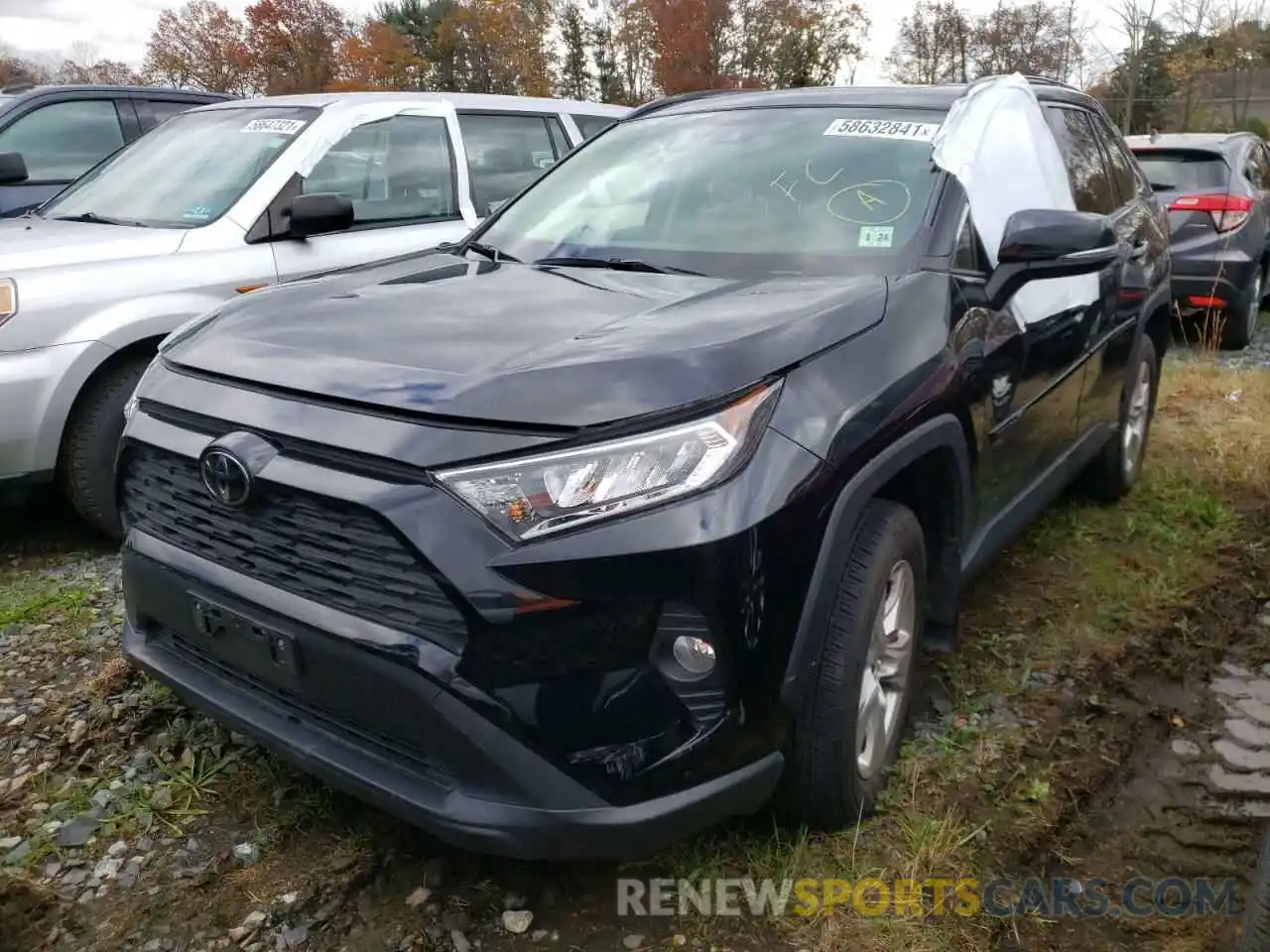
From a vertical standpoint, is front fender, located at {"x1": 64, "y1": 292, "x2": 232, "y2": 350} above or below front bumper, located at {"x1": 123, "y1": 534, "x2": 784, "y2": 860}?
above

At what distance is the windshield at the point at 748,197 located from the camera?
280 centimetres

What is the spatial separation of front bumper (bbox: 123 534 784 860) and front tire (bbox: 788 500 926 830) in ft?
0.52

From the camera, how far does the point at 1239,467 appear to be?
5.03 metres

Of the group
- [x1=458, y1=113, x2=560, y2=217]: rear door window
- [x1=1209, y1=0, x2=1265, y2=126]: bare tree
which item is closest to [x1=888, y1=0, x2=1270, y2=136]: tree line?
[x1=1209, y1=0, x2=1265, y2=126]: bare tree

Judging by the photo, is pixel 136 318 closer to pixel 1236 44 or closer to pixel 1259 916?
pixel 1259 916

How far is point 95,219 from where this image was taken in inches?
→ 181

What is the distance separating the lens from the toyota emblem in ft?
6.60

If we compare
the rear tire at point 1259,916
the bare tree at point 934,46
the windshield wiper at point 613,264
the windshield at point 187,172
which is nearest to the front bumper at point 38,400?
the windshield at point 187,172

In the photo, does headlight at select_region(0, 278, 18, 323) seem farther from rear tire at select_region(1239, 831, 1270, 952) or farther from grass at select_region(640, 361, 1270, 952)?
rear tire at select_region(1239, 831, 1270, 952)

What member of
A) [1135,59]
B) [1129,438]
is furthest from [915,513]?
[1135,59]

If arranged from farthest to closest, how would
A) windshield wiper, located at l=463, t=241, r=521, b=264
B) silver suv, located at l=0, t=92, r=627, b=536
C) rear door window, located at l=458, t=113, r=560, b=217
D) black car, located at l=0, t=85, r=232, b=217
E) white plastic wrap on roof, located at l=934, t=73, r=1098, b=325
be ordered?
1. black car, located at l=0, t=85, r=232, b=217
2. rear door window, located at l=458, t=113, r=560, b=217
3. silver suv, located at l=0, t=92, r=627, b=536
4. windshield wiper, located at l=463, t=241, r=521, b=264
5. white plastic wrap on roof, located at l=934, t=73, r=1098, b=325

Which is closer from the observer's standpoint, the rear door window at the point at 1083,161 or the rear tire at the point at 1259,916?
the rear tire at the point at 1259,916

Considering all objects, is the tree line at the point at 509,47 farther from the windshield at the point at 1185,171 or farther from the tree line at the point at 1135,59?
the windshield at the point at 1185,171

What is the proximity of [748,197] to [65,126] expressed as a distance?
18.6 feet
